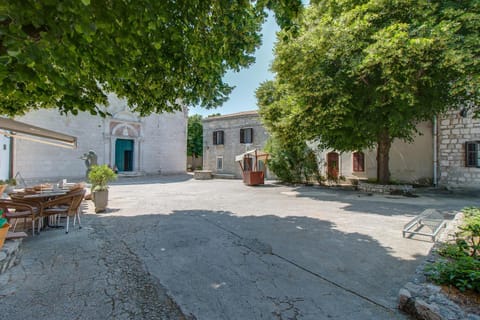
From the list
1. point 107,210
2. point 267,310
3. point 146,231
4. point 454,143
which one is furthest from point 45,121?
point 454,143

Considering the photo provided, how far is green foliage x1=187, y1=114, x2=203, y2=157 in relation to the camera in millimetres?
34062

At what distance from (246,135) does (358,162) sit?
9749mm

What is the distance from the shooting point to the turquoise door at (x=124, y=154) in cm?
2033

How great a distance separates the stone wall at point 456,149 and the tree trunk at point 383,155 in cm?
339

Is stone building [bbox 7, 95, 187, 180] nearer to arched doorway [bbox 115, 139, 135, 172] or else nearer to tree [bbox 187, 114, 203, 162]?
arched doorway [bbox 115, 139, 135, 172]

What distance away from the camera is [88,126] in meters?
17.8

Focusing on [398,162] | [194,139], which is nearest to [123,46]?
[398,162]

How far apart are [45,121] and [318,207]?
61.1ft

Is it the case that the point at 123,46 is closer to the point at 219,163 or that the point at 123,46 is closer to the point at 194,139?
the point at 219,163

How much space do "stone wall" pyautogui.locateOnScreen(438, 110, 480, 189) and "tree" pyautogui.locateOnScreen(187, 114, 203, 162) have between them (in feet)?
91.3

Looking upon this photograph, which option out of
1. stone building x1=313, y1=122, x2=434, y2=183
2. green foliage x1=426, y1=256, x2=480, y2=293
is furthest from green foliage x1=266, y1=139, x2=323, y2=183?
green foliage x1=426, y1=256, x2=480, y2=293

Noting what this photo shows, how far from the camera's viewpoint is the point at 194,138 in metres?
34.6

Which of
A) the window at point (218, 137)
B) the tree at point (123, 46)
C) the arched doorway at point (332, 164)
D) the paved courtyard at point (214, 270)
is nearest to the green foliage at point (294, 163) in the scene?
the arched doorway at point (332, 164)

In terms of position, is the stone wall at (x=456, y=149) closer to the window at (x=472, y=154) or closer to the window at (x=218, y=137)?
the window at (x=472, y=154)
